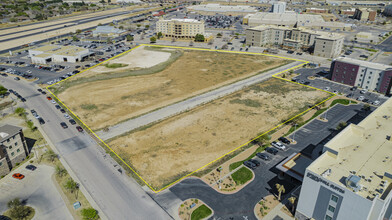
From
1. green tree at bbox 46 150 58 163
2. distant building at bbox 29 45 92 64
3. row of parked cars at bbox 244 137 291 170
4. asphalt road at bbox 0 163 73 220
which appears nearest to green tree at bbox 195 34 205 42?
distant building at bbox 29 45 92 64

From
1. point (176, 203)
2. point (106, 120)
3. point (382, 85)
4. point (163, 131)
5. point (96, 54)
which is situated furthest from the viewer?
point (96, 54)

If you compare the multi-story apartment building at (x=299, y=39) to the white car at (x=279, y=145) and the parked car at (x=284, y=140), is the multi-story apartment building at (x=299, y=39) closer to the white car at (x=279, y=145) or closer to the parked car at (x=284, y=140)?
the parked car at (x=284, y=140)

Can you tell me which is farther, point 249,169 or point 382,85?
point 382,85

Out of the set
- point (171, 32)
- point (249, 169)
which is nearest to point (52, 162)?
point (249, 169)

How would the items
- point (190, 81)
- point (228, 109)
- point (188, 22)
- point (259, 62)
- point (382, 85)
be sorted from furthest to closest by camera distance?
1. point (188, 22)
2. point (259, 62)
3. point (190, 81)
4. point (382, 85)
5. point (228, 109)

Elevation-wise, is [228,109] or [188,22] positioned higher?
[188,22]

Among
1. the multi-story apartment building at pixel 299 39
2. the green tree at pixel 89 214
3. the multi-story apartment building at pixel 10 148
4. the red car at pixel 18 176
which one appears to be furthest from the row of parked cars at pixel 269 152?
the multi-story apartment building at pixel 299 39

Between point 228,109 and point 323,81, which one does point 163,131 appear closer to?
point 228,109
